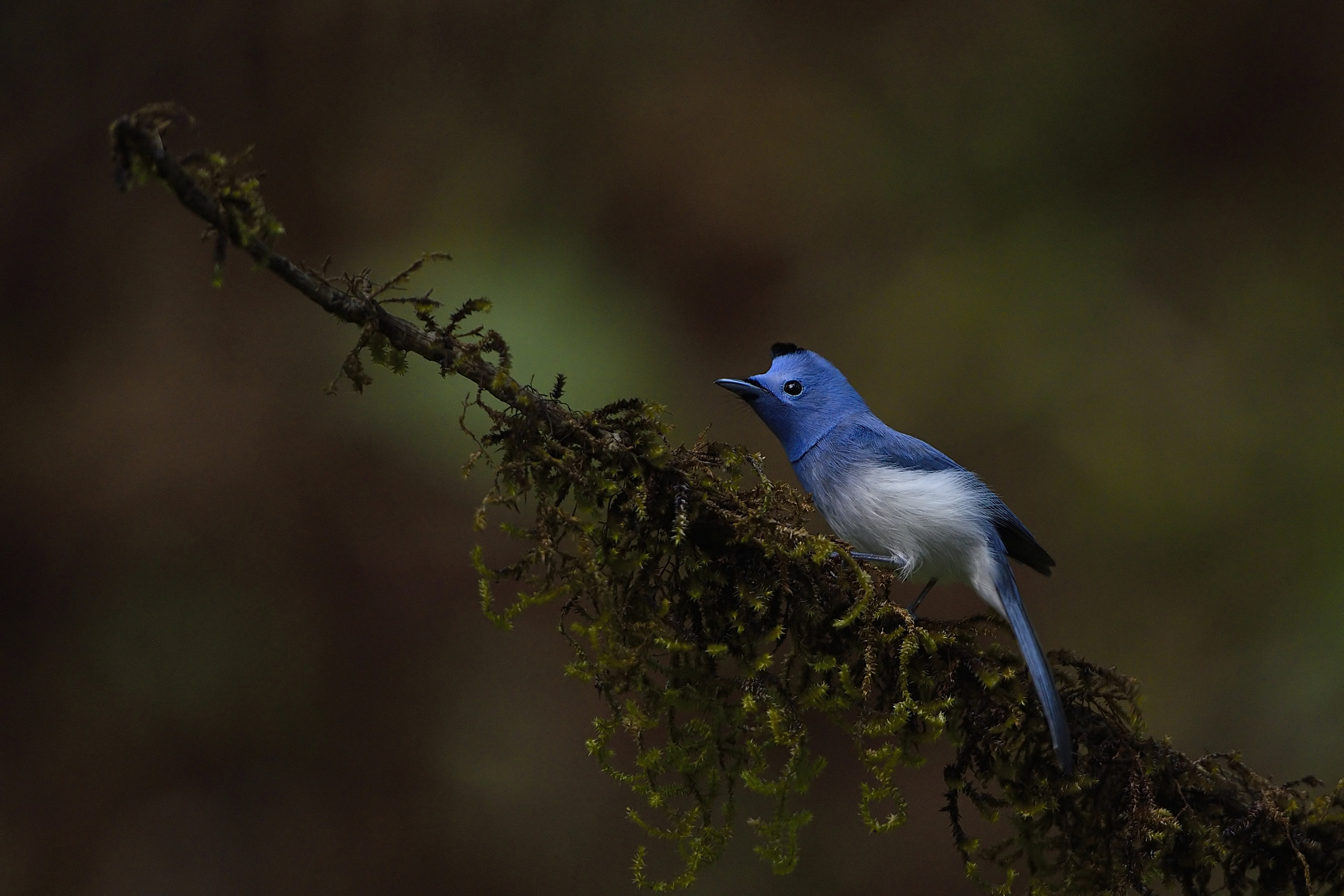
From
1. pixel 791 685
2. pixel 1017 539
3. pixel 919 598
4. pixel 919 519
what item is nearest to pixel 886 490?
pixel 919 519

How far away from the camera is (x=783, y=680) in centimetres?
192

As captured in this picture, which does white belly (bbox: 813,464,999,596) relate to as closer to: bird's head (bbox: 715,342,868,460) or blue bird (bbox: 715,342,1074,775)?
blue bird (bbox: 715,342,1074,775)

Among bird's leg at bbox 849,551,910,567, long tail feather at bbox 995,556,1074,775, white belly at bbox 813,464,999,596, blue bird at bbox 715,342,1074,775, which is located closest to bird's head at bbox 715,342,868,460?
blue bird at bbox 715,342,1074,775

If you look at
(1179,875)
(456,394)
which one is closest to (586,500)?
(1179,875)

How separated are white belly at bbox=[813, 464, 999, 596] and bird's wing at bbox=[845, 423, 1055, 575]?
0.03 meters

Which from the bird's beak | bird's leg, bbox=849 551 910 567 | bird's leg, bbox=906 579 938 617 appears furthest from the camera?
the bird's beak

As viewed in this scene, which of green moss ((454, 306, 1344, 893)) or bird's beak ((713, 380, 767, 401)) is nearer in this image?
green moss ((454, 306, 1344, 893))

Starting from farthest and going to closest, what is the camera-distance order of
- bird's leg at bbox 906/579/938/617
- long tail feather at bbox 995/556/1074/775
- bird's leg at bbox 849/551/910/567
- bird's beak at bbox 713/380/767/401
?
bird's beak at bbox 713/380/767/401, bird's leg at bbox 849/551/910/567, bird's leg at bbox 906/579/938/617, long tail feather at bbox 995/556/1074/775

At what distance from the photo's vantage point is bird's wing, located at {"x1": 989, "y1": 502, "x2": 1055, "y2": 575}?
2.36m

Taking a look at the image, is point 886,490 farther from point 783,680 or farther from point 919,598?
point 783,680

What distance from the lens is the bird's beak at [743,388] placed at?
238 centimetres

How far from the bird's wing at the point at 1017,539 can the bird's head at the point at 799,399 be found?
0.41 meters

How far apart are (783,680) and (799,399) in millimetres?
800

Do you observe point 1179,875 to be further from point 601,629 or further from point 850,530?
point 601,629
